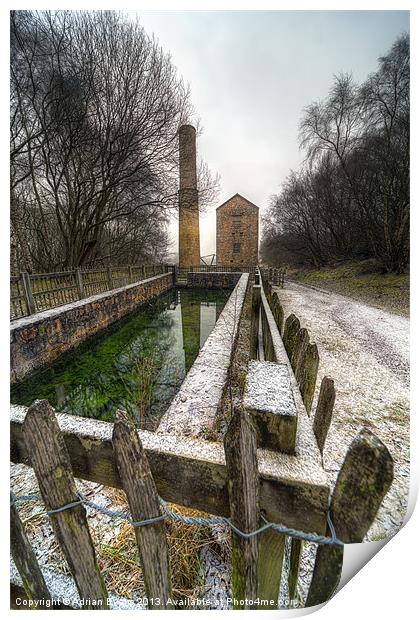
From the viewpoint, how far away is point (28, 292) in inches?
182

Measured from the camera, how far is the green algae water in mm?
3527

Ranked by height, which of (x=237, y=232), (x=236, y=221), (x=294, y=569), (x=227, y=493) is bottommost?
(x=294, y=569)

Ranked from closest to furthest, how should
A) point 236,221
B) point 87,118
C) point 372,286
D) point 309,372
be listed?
point 309,372, point 87,118, point 372,286, point 236,221

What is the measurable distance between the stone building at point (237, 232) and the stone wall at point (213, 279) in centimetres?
912

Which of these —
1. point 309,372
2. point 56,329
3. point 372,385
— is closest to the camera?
point 309,372

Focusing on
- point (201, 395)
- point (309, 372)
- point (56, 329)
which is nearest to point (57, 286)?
point (56, 329)

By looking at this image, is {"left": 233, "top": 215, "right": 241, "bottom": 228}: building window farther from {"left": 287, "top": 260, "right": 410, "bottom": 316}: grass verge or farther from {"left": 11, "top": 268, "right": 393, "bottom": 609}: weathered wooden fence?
{"left": 11, "top": 268, "right": 393, "bottom": 609}: weathered wooden fence

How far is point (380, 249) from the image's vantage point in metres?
8.89

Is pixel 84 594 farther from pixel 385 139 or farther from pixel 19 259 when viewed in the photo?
pixel 19 259

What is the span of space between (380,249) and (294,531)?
35.9 ft

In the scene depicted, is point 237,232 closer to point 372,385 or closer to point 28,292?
point 28,292

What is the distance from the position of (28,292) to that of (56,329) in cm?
92

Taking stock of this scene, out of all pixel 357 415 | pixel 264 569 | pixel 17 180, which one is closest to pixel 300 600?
pixel 264 569

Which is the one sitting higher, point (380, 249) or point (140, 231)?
point (140, 231)
